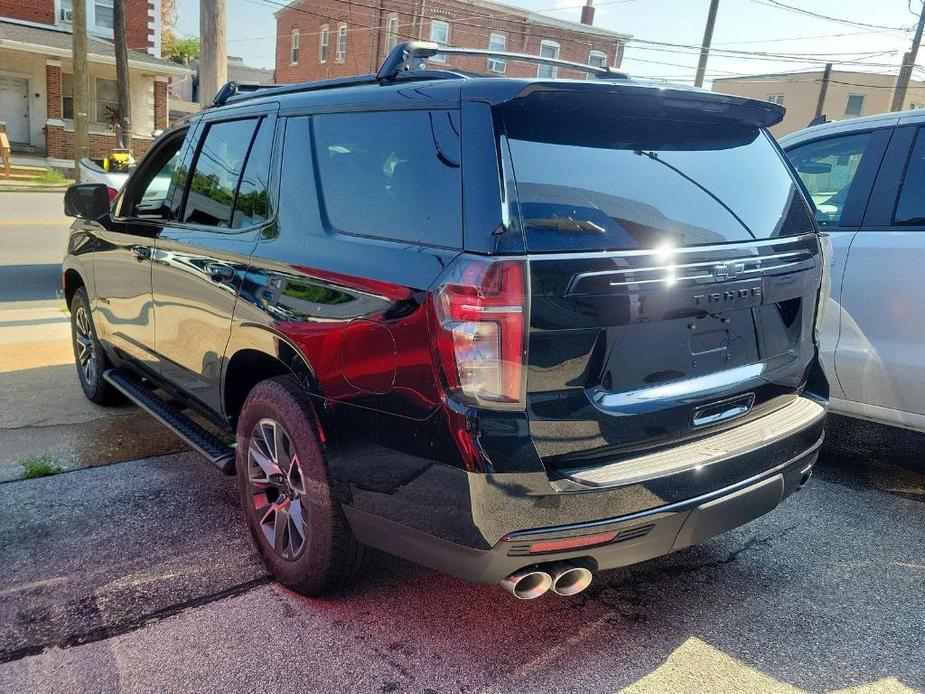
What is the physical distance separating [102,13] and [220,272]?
28392mm

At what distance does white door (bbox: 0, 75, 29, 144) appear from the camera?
25641 millimetres

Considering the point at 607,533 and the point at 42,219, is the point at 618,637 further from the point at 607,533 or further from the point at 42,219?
the point at 42,219

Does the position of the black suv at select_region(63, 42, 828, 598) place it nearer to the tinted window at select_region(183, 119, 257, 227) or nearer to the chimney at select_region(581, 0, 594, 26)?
the tinted window at select_region(183, 119, 257, 227)

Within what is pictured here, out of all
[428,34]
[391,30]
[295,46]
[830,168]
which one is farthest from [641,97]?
[295,46]

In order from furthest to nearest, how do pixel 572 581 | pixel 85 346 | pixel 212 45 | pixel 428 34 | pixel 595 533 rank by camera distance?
pixel 428 34, pixel 212 45, pixel 85 346, pixel 572 581, pixel 595 533

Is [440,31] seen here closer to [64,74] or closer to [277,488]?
[64,74]

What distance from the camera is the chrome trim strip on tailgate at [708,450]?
224cm

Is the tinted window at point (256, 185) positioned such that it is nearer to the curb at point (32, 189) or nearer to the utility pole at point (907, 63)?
the curb at point (32, 189)

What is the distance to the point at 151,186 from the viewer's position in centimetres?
441

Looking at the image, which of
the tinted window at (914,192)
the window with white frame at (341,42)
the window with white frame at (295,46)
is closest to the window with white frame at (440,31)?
the window with white frame at (341,42)

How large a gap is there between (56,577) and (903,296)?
155 inches

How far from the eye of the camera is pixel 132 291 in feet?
13.4

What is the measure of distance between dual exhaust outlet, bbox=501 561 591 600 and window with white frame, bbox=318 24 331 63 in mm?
38766

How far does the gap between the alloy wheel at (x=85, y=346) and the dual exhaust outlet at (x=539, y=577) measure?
3.63 metres
